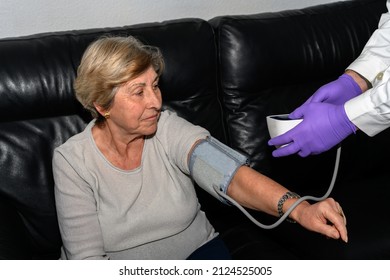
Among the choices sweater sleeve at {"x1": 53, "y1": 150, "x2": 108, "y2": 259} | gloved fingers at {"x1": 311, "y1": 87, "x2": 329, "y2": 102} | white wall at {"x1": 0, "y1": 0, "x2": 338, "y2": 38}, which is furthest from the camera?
white wall at {"x1": 0, "y1": 0, "x2": 338, "y2": 38}

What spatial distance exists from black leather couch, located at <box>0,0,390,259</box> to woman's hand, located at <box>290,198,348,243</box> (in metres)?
0.55

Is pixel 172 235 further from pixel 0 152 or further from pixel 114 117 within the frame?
pixel 0 152

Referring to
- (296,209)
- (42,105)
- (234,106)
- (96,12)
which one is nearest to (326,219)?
(296,209)

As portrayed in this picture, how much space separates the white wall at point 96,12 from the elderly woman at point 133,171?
487 millimetres

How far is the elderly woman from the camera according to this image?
5.38 ft

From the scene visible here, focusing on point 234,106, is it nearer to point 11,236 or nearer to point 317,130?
point 317,130

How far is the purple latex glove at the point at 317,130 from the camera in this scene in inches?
67.2

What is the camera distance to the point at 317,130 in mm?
1711

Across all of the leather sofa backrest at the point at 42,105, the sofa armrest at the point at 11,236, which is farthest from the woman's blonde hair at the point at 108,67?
the sofa armrest at the point at 11,236

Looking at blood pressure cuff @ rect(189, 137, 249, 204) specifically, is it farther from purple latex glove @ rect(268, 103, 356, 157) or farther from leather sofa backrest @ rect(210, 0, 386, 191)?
leather sofa backrest @ rect(210, 0, 386, 191)

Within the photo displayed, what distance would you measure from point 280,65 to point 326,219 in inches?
37.2

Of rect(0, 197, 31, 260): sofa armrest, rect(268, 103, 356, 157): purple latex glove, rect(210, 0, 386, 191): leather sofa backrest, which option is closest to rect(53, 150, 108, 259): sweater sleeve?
rect(0, 197, 31, 260): sofa armrest

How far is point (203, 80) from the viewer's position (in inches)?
83.6
